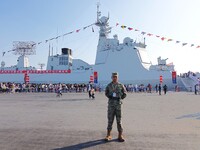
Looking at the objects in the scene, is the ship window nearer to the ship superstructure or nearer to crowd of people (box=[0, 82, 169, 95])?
the ship superstructure

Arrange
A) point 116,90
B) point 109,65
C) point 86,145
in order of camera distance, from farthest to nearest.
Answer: point 109,65 < point 116,90 < point 86,145

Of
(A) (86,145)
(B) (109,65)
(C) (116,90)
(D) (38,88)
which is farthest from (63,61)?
(A) (86,145)

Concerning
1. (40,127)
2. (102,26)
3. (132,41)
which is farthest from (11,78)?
(40,127)

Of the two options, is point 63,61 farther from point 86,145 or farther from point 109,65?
point 86,145

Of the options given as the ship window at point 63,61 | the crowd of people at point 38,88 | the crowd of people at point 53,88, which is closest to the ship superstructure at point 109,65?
the ship window at point 63,61

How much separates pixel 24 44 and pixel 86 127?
59227mm

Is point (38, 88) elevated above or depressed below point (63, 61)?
below

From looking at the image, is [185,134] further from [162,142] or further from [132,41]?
[132,41]

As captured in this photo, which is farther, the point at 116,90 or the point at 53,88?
the point at 53,88

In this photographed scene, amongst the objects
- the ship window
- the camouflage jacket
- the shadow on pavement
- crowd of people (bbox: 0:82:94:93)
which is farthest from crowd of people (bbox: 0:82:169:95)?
the shadow on pavement

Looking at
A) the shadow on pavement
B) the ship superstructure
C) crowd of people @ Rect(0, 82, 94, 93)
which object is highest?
the ship superstructure

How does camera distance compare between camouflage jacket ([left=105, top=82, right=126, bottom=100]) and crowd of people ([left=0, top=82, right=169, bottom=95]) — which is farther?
crowd of people ([left=0, top=82, right=169, bottom=95])

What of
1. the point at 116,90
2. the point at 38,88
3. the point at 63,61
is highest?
the point at 63,61

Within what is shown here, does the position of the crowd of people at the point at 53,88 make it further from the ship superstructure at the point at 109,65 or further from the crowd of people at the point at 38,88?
the ship superstructure at the point at 109,65
